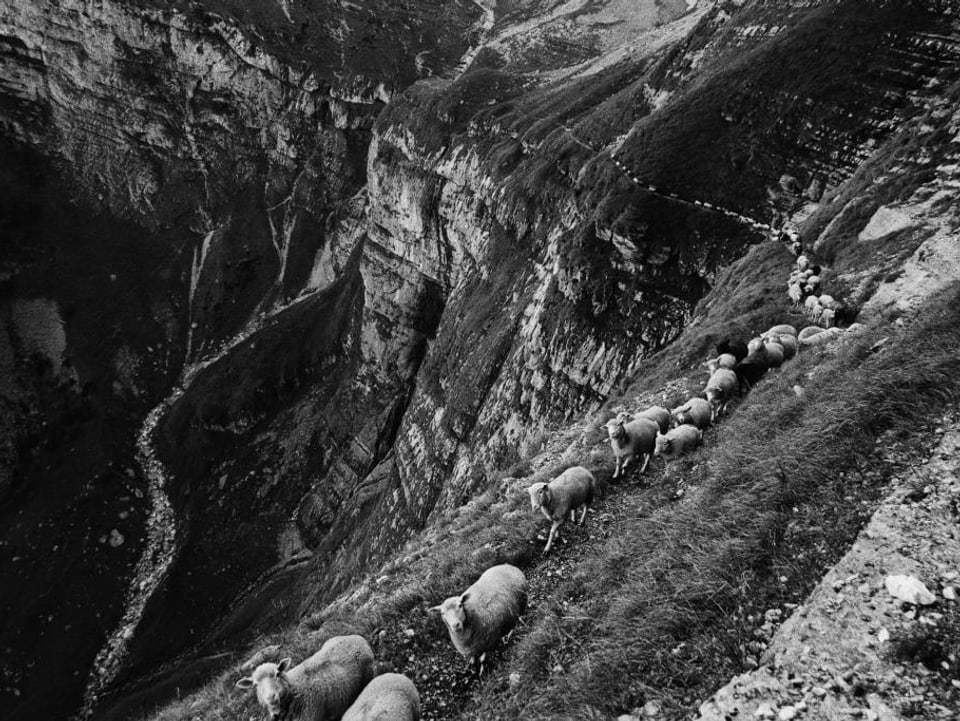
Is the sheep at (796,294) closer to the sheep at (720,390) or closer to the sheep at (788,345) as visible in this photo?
the sheep at (788,345)

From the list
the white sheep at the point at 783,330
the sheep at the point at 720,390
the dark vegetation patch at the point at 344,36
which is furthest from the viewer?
the dark vegetation patch at the point at 344,36

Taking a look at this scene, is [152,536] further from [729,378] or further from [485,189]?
[729,378]

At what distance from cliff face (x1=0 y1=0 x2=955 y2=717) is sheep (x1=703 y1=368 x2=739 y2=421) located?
23.1 m

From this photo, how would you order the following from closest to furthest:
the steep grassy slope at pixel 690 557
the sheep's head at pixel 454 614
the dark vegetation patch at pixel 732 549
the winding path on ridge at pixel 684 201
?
1. the dark vegetation patch at pixel 732 549
2. the steep grassy slope at pixel 690 557
3. the sheep's head at pixel 454 614
4. the winding path on ridge at pixel 684 201

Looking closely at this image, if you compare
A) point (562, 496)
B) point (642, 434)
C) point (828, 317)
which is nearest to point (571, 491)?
point (562, 496)

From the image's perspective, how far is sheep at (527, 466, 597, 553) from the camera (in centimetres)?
1230

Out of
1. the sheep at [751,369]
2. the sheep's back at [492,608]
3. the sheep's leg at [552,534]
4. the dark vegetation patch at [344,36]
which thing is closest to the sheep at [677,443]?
the sheep's leg at [552,534]

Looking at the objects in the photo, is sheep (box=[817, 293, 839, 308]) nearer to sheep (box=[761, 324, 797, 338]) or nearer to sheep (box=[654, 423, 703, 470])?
sheep (box=[761, 324, 797, 338])

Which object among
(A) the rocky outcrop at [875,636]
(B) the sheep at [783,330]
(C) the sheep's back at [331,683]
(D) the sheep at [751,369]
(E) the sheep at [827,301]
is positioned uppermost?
(A) the rocky outcrop at [875,636]

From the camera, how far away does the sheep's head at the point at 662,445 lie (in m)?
14.6

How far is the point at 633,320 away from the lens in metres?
42.7

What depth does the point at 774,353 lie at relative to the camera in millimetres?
18906

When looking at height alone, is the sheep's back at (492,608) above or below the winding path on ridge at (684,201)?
below

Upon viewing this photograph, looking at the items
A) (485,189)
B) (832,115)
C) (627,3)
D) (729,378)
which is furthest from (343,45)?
(729,378)
